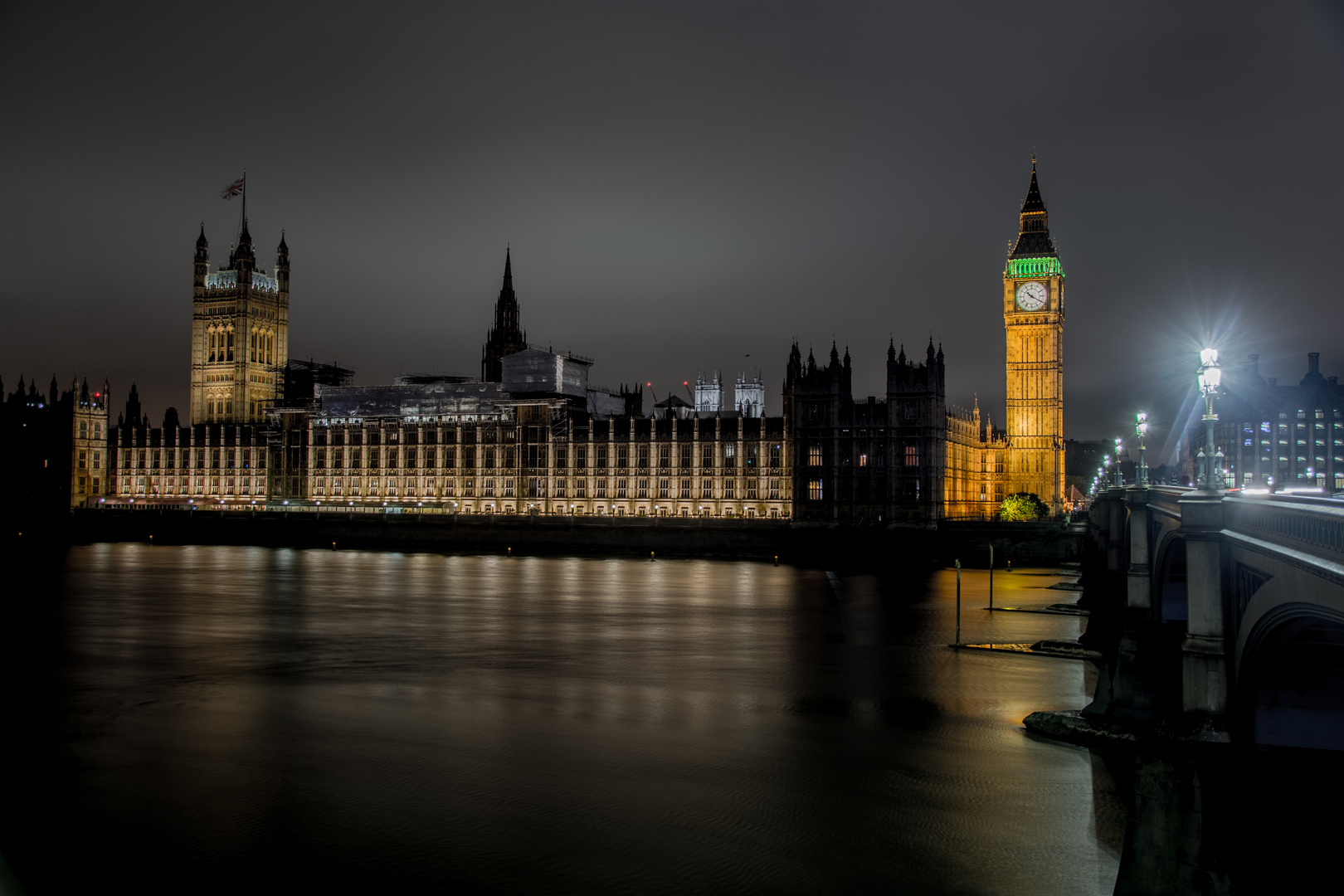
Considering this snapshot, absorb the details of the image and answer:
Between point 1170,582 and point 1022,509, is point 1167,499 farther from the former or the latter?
point 1022,509

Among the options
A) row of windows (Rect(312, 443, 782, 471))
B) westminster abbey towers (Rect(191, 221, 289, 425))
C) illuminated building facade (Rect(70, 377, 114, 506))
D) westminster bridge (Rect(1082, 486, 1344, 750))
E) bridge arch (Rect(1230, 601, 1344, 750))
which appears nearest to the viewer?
westminster bridge (Rect(1082, 486, 1344, 750))

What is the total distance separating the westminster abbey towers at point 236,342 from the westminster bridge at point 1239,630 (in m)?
144

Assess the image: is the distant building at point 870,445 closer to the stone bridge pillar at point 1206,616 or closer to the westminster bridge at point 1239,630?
the westminster bridge at point 1239,630

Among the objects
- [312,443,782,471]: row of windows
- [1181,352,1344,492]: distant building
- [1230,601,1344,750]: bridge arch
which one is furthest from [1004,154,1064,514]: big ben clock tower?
[1230,601,1344,750]: bridge arch

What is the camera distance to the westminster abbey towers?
511ft

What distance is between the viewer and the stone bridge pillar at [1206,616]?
67.6 ft

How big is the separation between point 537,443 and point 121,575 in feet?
154

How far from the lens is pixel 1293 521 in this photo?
15359 mm

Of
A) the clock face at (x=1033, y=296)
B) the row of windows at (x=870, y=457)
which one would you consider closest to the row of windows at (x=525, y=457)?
the row of windows at (x=870, y=457)

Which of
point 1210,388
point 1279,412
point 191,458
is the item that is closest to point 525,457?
point 191,458

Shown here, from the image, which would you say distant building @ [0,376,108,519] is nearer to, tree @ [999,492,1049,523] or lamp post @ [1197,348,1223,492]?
tree @ [999,492,1049,523]

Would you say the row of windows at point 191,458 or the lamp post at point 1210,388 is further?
the row of windows at point 191,458

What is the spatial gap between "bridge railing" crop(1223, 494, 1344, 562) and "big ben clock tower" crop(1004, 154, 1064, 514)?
11254 centimetres

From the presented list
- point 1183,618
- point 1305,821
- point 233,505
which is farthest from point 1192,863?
point 233,505
